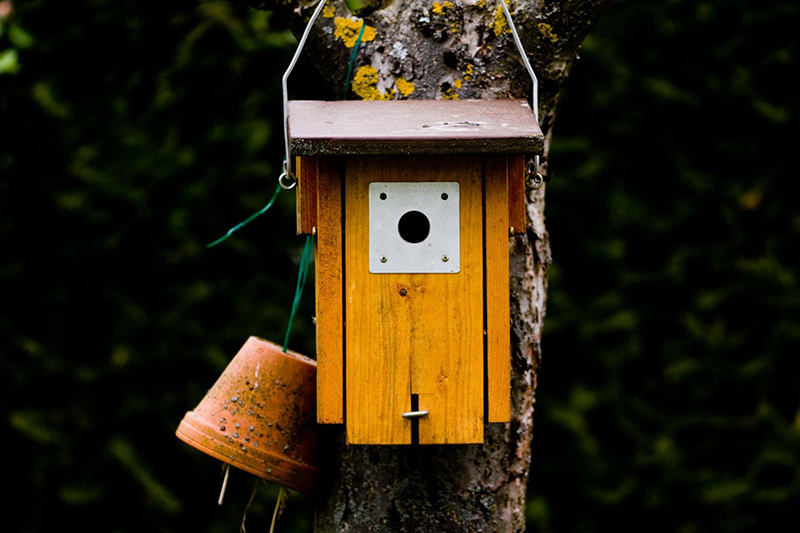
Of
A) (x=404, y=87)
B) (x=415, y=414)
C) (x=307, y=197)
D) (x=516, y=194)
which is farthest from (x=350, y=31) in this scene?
(x=415, y=414)

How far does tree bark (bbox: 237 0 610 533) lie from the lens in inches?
68.1

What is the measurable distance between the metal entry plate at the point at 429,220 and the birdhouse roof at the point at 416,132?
4.5 inches

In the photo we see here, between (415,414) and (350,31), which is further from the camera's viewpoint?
(350,31)

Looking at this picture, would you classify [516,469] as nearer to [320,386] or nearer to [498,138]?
[320,386]

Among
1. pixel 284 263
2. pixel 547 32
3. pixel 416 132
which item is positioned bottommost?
pixel 284 263

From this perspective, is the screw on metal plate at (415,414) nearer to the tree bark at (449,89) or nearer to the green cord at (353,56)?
the tree bark at (449,89)

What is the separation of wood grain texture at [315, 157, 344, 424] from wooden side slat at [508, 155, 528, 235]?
1.11 feet

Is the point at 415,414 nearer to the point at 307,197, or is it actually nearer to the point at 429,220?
the point at 429,220

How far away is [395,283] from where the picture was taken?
160cm

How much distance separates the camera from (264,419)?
1855 millimetres

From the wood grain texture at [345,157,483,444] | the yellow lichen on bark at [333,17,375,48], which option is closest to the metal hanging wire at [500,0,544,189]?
the wood grain texture at [345,157,483,444]

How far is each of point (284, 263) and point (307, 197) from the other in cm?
165

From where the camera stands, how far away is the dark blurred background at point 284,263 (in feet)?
10.5

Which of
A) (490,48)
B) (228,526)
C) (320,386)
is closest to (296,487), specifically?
(320,386)
